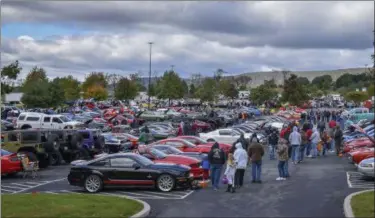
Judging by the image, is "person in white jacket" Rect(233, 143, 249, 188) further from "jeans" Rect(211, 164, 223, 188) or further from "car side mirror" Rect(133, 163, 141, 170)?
"car side mirror" Rect(133, 163, 141, 170)

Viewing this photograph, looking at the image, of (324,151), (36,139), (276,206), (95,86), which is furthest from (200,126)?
(95,86)

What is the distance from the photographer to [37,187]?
2100 centimetres

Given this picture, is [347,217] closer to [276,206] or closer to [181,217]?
[276,206]

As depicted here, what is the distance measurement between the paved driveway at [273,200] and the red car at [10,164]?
8.62 meters

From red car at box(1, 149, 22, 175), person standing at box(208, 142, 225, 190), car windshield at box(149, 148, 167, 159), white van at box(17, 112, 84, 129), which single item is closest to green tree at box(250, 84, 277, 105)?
white van at box(17, 112, 84, 129)

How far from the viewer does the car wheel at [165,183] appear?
62.1 ft

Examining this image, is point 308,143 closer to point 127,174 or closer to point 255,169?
point 255,169

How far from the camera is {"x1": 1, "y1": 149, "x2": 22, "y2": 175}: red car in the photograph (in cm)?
2355

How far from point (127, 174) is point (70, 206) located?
4.84 metres

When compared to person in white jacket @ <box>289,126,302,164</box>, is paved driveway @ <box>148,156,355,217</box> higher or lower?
lower

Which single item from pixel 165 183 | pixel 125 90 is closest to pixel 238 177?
pixel 165 183

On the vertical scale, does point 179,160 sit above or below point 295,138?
below

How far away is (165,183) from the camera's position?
62.2ft

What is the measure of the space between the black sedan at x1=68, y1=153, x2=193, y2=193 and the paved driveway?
98 centimetres
